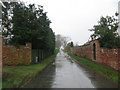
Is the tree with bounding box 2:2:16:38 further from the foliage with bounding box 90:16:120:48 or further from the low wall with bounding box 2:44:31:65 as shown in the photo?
the foliage with bounding box 90:16:120:48

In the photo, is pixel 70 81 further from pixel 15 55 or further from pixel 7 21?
pixel 7 21

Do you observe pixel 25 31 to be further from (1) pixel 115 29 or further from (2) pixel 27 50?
(1) pixel 115 29

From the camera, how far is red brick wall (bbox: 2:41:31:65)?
71.3 ft

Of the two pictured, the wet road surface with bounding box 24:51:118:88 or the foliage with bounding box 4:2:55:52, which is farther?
the foliage with bounding box 4:2:55:52

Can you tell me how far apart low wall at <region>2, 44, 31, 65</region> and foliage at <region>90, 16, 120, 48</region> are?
9.45 metres

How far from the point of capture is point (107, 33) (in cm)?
2569

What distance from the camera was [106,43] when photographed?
2472cm

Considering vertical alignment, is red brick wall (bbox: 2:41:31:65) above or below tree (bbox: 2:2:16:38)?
below

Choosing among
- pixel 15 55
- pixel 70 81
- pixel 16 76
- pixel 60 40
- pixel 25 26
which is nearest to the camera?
pixel 70 81

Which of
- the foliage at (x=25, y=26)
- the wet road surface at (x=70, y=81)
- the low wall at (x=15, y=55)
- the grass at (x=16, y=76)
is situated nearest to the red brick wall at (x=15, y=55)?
the low wall at (x=15, y=55)

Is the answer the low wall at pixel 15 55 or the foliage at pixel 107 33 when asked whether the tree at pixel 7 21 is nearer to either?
the low wall at pixel 15 55

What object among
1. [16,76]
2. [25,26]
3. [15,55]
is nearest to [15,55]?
[15,55]

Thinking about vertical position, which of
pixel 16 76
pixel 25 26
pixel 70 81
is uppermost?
pixel 25 26

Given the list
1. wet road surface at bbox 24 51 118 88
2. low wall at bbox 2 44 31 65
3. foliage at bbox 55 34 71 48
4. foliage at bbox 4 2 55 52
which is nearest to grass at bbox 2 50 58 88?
wet road surface at bbox 24 51 118 88
